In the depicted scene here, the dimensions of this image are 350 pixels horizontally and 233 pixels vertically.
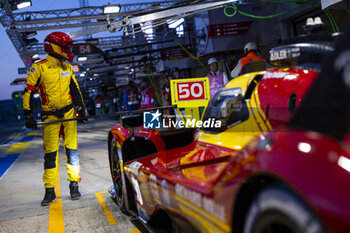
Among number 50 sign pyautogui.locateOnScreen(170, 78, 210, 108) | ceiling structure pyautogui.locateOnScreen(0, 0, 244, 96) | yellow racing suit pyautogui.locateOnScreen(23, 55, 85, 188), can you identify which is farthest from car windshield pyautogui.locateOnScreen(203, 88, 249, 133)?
ceiling structure pyautogui.locateOnScreen(0, 0, 244, 96)

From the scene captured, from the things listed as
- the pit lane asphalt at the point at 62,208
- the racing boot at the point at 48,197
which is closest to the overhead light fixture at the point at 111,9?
the pit lane asphalt at the point at 62,208

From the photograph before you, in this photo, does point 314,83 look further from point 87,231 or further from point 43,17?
point 43,17

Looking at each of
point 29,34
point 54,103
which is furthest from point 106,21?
point 54,103

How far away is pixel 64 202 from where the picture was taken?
15.7 feet

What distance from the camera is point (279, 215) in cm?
136

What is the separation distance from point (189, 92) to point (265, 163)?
3.66m

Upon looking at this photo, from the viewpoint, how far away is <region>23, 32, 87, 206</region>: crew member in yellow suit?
193 inches

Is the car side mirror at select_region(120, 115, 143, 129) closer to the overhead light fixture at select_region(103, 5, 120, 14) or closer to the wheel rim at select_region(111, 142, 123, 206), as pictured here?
the wheel rim at select_region(111, 142, 123, 206)

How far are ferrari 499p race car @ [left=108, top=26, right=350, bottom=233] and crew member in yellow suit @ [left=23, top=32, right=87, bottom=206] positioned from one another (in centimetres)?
191

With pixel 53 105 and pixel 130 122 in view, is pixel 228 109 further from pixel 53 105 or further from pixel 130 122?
pixel 53 105

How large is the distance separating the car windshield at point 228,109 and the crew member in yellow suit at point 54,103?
2270 millimetres

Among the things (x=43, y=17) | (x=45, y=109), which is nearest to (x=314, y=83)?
(x=45, y=109)

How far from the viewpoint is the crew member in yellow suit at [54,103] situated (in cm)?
489

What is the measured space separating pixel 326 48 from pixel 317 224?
3.80 feet
